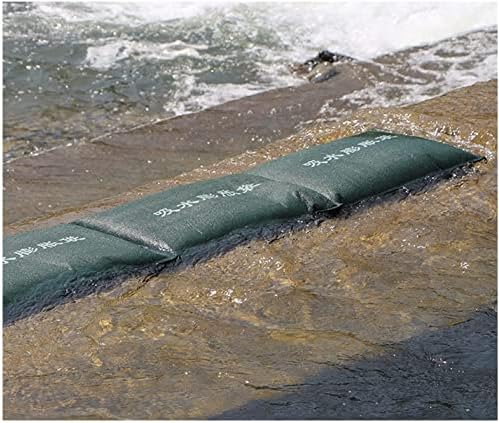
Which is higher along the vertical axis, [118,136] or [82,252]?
[82,252]

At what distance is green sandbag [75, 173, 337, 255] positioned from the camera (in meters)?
3.36

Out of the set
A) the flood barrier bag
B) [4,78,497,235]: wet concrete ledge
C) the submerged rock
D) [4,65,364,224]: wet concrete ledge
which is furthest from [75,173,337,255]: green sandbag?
the submerged rock

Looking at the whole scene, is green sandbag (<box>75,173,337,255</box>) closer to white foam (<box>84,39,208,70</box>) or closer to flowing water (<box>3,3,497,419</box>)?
flowing water (<box>3,3,497,419</box>)

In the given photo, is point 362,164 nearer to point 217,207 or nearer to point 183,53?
point 217,207

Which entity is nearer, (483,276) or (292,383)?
(292,383)

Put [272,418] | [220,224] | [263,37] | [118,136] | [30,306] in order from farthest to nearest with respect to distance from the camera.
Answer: [263,37]
[118,136]
[220,224]
[30,306]
[272,418]

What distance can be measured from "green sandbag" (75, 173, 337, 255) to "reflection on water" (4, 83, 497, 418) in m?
0.09

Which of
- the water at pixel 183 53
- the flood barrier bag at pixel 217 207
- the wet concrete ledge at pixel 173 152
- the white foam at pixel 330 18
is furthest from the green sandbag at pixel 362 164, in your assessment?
the white foam at pixel 330 18

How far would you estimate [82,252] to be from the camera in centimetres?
321

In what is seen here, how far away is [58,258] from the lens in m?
3.17

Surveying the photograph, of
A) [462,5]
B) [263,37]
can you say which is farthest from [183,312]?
[462,5]

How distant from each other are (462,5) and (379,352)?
606 centimetres

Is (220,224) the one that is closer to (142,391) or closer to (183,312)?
(183,312)

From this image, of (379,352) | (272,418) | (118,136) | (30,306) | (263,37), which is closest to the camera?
(272,418)
